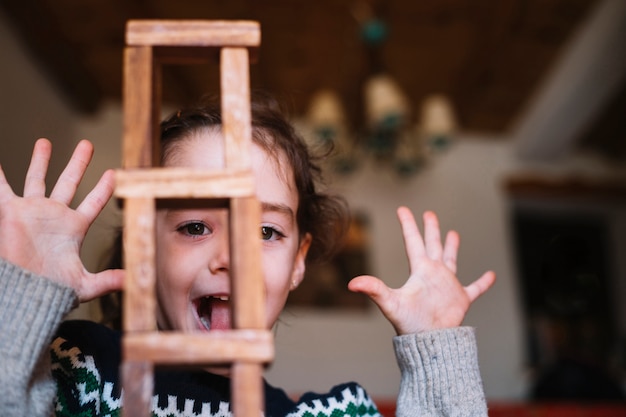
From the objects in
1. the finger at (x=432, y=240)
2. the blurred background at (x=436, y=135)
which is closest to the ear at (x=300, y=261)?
the finger at (x=432, y=240)

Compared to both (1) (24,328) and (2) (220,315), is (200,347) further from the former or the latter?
(2) (220,315)

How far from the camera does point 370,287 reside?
77cm

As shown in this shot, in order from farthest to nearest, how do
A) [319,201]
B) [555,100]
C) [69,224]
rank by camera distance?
[555,100]
[319,201]
[69,224]

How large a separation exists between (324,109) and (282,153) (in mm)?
2005

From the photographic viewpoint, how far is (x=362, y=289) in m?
0.75

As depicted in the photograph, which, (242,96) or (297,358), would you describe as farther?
(297,358)

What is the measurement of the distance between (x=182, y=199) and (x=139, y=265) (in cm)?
Result: 7

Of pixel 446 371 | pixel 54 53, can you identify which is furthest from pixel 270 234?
pixel 54 53

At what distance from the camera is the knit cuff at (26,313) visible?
626 millimetres

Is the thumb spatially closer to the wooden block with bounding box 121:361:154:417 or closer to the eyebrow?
the eyebrow

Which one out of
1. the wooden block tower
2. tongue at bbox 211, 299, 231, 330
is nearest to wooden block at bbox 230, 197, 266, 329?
the wooden block tower

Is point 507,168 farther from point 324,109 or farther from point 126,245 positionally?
point 126,245

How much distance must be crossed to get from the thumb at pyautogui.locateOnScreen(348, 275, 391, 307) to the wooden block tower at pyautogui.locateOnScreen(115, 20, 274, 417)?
9.3 inches

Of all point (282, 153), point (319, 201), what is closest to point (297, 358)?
point (319, 201)
